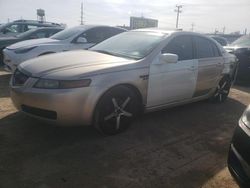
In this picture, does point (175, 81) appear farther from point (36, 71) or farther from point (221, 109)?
point (36, 71)

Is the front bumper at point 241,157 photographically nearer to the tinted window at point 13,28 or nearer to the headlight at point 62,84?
the headlight at point 62,84

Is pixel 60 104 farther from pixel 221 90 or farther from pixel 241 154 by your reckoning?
pixel 221 90

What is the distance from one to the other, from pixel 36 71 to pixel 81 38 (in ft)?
12.9

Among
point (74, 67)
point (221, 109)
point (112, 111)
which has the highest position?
point (74, 67)

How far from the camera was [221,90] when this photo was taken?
6.18 m

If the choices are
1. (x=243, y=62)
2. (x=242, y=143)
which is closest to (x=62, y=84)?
(x=242, y=143)

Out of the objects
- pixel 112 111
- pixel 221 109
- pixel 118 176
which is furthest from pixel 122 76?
pixel 221 109

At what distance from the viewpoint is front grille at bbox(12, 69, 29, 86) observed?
381 centimetres

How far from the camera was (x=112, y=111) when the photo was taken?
390cm

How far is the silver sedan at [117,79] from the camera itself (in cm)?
352

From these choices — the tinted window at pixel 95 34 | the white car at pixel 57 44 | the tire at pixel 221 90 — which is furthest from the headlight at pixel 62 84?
the tinted window at pixel 95 34

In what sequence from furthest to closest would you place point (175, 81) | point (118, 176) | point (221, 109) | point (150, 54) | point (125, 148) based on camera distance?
point (221, 109), point (175, 81), point (150, 54), point (125, 148), point (118, 176)

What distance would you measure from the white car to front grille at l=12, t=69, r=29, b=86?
3.10m

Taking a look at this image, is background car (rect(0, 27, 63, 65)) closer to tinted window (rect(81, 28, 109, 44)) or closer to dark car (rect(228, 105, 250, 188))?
tinted window (rect(81, 28, 109, 44))
